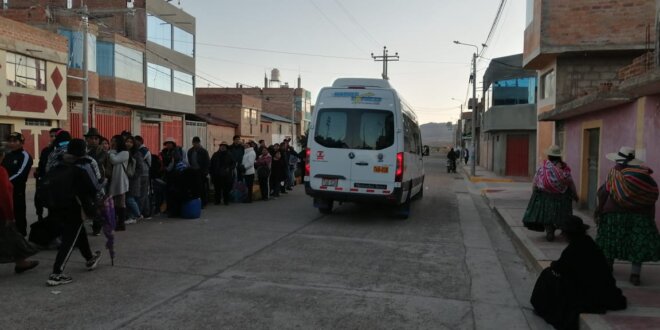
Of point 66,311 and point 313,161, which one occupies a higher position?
point 313,161

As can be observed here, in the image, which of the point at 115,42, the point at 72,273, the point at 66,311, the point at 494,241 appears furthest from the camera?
the point at 115,42

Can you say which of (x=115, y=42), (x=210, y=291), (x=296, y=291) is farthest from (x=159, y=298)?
(x=115, y=42)

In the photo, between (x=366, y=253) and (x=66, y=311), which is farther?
(x=366, y=253)

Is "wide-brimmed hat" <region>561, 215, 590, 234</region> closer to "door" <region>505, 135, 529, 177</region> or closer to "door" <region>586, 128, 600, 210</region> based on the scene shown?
"door" <region>586, 128, 600, 210</region>

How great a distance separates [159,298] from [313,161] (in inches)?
241

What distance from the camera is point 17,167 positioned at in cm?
729

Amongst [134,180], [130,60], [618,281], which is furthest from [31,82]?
[618,281]

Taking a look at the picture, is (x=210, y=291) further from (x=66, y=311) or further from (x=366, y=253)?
(x=366, y=253)

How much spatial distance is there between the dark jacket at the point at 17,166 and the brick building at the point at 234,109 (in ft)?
140

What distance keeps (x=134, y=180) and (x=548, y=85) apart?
14.3 metres

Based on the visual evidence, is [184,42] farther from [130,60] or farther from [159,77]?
[130,60]

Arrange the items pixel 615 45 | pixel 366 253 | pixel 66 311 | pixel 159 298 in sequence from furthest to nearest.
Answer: pixel 615 45 < pixel 366 253 < pixel 159 298 < pixel 66 311

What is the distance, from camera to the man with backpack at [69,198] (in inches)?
223

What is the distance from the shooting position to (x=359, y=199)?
35.3 ft
